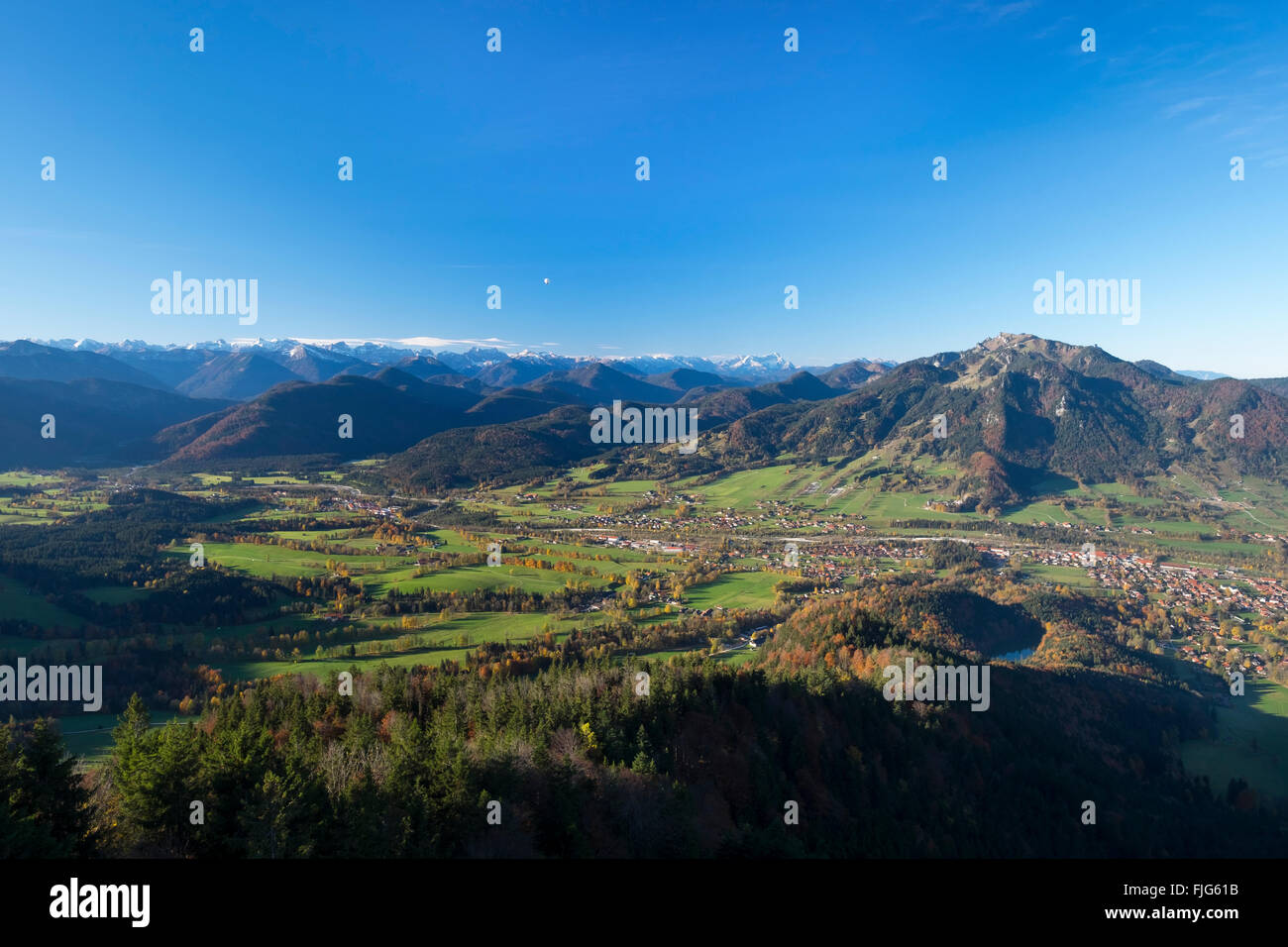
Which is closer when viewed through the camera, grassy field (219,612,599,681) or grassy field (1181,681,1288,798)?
grassy field (1181,681,1288,798)

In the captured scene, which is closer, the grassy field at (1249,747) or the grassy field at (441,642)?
the grassy field at (1249,747)

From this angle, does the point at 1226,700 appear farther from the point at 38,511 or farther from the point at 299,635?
the point at 38,511

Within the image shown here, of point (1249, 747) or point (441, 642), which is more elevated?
point (441, 642)

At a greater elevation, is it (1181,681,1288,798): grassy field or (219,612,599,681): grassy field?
(219,612,599,681): grassy field

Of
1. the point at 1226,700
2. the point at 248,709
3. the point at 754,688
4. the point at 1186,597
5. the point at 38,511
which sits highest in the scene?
the point at 38,511

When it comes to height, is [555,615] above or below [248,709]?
below

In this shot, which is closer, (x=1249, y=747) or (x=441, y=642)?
(x=1249, y=747)

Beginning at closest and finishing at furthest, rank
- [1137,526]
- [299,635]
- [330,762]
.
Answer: [330,762], [299,635], [1137,526]

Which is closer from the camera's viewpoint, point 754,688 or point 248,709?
point 248,709

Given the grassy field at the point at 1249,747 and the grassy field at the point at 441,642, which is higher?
the grassy field at the point at 441,642
